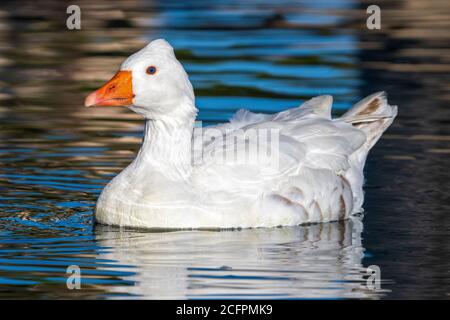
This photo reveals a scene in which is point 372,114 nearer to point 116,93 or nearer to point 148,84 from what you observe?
point 148,84

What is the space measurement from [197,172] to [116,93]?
43.4 inches

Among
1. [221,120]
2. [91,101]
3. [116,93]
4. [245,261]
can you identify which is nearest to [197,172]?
[116,93]

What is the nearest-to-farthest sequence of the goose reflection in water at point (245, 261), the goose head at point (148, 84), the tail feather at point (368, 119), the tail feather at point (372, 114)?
the goose reflection in water at point (245, 261) → the goose head at point (148, 84) → the tail feather at point (368, 119) → the tail feather at point (372, 114)

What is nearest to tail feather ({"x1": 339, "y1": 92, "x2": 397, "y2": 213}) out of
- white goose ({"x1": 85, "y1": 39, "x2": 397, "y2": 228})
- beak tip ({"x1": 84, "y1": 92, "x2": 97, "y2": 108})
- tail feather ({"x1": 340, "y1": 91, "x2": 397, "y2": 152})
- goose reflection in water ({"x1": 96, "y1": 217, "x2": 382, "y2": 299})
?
tail feather ({"x1": 340, "y1": 91, "x2": 397, "y2": 152})

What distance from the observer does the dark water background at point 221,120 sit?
1060cm

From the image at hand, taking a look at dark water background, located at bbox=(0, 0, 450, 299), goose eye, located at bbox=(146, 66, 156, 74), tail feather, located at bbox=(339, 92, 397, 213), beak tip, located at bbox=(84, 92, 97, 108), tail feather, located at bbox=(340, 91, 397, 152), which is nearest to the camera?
dark water background, located at bbox=(0, 0, 450, 299)

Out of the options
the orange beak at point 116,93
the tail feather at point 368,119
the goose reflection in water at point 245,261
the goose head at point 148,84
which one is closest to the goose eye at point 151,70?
the goose head at point 148,84

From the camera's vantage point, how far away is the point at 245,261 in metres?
11.1

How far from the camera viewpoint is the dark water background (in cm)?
1060

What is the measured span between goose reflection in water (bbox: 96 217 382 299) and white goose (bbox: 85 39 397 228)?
0.53 feet

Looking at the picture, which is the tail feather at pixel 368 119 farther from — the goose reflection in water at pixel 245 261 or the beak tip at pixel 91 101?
the beak tip at pixel 91 101

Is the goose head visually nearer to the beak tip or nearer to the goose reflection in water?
the beak tip

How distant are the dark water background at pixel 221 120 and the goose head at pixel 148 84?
1.23m
